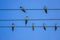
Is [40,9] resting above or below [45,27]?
above

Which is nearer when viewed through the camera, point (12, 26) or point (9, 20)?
point (9, 20)

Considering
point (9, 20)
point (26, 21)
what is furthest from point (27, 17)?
point (9, 20)

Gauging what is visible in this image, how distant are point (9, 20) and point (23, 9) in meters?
0.31

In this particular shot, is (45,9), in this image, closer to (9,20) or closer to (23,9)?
(23,9)

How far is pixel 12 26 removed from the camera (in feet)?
14.0

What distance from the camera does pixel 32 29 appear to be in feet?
13.9

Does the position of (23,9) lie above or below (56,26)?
above

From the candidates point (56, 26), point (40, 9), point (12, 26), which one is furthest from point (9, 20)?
point (56, 26)

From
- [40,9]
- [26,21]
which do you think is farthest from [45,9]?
[26,21]

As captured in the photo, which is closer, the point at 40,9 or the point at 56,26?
the point at 40,9

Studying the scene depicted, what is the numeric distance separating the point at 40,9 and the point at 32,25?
1.56 ft

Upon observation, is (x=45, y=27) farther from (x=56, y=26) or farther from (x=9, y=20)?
(x=9, y=20)

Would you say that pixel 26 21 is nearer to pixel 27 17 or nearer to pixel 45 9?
pixel 27 17

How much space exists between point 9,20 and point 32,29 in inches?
19.4
